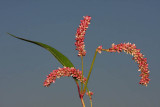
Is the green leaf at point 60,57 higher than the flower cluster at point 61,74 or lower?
higher

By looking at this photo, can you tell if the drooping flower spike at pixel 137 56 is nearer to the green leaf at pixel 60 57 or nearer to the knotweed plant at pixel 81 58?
the knotweed plant at pixel 81 58

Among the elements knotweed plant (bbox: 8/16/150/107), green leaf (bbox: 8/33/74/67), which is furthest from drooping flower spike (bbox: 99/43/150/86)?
green leaf (bbox: 8/33/74/67)

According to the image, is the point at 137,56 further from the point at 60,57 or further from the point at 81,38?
the point at 60,57

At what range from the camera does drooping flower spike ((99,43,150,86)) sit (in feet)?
17.7

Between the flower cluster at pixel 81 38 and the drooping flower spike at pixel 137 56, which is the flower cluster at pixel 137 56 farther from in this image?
the flower cluster at pixel 81 38

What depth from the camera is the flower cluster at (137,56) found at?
5409mm

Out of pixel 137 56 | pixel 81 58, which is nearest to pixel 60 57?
pixel 81 58

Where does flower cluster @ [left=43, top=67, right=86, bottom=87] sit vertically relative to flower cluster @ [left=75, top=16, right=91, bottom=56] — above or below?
below

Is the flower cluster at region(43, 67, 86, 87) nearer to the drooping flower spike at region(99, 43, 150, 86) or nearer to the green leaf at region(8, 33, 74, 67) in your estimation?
the green leaf at region(8, 33, 74, 67)

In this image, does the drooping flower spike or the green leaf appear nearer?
the drooping flower spike

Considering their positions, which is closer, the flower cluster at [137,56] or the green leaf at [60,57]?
the flower cluster at [137,56]

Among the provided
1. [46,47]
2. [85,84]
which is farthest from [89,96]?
[46,47]

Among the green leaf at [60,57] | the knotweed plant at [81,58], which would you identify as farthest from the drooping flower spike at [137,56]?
the green leaf at [60,57]

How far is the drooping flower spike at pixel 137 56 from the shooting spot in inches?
213
